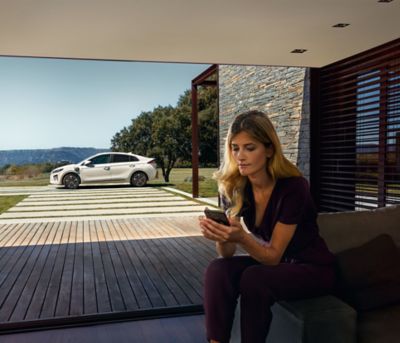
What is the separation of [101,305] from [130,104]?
12.2 m

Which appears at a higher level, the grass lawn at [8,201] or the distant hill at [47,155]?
the distant hill at [47,155]

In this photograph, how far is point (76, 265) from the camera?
4.09 metres

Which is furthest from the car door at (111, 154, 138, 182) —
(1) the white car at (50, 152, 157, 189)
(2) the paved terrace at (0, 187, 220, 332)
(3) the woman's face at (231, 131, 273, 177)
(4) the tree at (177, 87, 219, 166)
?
(3) the woman's face at (231, 131, 273, 177)

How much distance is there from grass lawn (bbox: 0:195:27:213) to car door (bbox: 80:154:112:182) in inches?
65.0

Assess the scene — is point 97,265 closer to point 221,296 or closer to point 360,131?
point 221,296

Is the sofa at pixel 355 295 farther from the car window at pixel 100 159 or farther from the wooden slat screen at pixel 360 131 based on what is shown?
the car window at pixel 100 159

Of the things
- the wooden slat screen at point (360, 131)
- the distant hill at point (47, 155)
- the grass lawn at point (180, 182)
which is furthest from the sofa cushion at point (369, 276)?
the distant hill at point (47, 155)

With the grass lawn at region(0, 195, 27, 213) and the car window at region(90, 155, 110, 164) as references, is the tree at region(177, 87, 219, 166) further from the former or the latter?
the grass lawn at region(0, 195, 27, 213)

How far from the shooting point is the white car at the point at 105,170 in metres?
11.5

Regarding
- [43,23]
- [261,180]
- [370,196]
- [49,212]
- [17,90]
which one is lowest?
[49,212]

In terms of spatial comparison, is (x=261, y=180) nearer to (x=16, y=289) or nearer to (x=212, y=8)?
(x=212, y=8)

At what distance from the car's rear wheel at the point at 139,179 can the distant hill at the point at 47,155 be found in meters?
1.20

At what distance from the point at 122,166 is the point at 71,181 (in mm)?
1506

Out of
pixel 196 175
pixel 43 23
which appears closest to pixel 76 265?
pixel 43 23
